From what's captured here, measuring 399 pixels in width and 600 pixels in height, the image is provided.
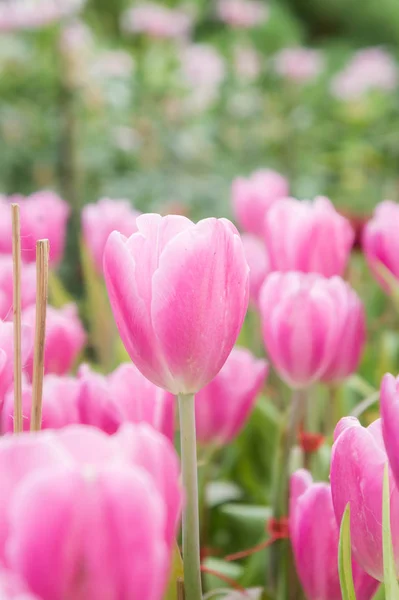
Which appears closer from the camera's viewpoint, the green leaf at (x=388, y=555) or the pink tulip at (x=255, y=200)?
the green leaf at (x=388, y=555)

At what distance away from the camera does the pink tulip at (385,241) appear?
0.49m

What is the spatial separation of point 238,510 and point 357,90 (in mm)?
2096

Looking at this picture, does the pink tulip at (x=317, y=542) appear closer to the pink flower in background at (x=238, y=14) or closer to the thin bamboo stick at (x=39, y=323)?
the thin bamboo stick at (x=39, y=323)

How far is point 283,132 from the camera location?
2.33 m

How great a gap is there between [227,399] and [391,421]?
0.26 metres

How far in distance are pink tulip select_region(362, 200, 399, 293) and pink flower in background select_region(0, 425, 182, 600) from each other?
0.34 m

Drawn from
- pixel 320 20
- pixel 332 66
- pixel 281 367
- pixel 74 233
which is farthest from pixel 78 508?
pixel 320 20

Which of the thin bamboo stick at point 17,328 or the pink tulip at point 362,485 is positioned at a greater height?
the thin bamboo stick at point 17,328

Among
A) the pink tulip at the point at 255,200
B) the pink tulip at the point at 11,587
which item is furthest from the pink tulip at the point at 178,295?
the pink tulip at the point at 255,200

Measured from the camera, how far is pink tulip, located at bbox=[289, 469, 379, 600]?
31 centimetres

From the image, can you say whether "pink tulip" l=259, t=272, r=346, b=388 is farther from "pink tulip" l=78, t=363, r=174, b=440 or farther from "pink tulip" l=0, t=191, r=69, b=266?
"pink tulip" l=0, t=191, r=69, b=266

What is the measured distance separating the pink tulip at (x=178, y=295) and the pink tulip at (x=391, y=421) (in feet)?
0.19

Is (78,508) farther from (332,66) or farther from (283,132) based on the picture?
(332,66)

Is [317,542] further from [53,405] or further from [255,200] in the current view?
[255,200]
